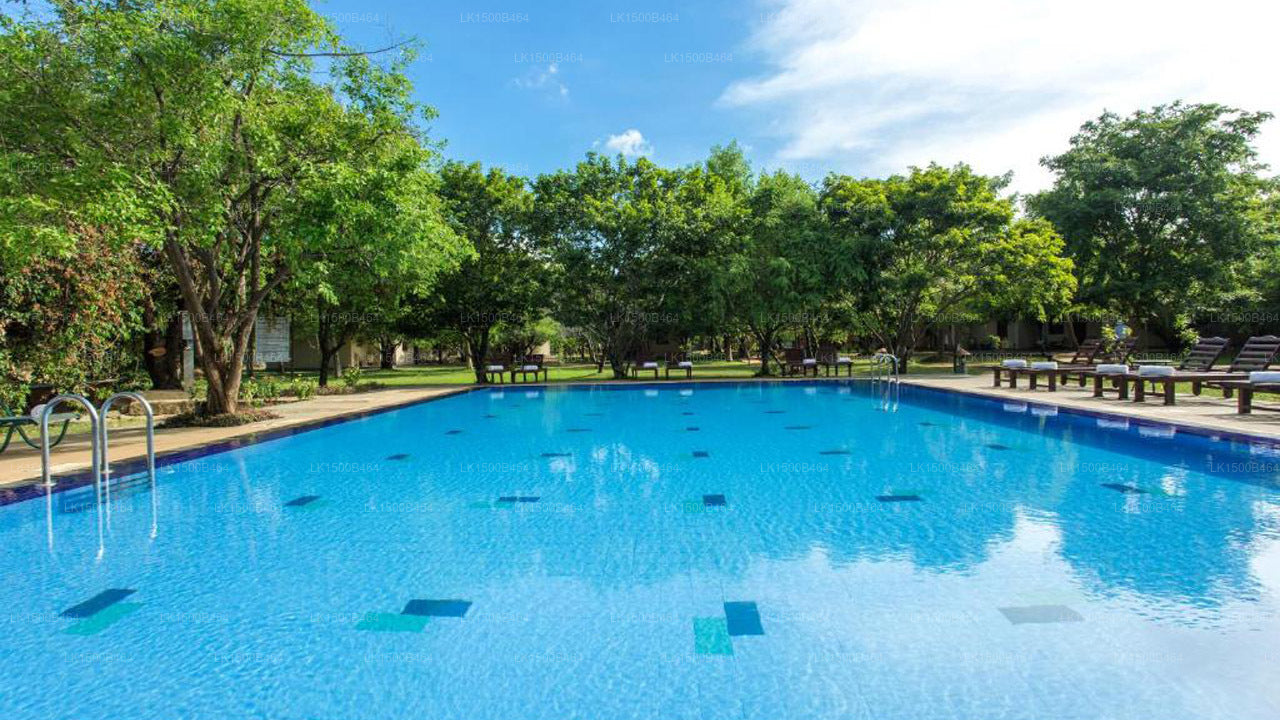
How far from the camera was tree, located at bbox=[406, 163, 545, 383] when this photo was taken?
19500mm

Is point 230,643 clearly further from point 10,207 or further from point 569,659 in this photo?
point 10,207

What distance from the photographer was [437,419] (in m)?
12.4

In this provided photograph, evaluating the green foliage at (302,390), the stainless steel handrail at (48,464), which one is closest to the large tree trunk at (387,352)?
the green foliage at (302,390)

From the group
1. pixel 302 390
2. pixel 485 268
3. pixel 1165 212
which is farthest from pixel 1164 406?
pixel 1165 212

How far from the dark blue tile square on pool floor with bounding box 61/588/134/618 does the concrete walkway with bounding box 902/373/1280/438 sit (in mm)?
10974

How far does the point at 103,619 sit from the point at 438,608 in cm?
178

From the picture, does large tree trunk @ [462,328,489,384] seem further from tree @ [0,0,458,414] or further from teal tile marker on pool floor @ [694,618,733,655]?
teal tile marker on pool floor @ [694,618,733,655]

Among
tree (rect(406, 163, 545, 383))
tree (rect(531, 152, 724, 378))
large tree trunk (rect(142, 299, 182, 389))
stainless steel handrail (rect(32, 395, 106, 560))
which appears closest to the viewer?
stainless steel handrail (rect(32, 395, 106, 560))

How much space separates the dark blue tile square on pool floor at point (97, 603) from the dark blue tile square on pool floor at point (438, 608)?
1.71 metres

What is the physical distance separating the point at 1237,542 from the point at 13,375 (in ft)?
45.3

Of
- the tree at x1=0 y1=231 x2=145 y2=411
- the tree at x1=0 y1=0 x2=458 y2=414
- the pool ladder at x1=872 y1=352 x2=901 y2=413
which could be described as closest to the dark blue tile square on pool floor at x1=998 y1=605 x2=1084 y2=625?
the tree at x1=0 y1=0 x2=458 y2=414

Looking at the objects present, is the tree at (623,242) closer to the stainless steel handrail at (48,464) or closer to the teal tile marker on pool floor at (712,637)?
the stainless steel handrail at (48,464)

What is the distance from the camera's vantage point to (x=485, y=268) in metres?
19.9

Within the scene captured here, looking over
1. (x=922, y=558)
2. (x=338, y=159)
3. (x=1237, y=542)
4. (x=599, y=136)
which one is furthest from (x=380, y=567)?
(x=599, y=136)
